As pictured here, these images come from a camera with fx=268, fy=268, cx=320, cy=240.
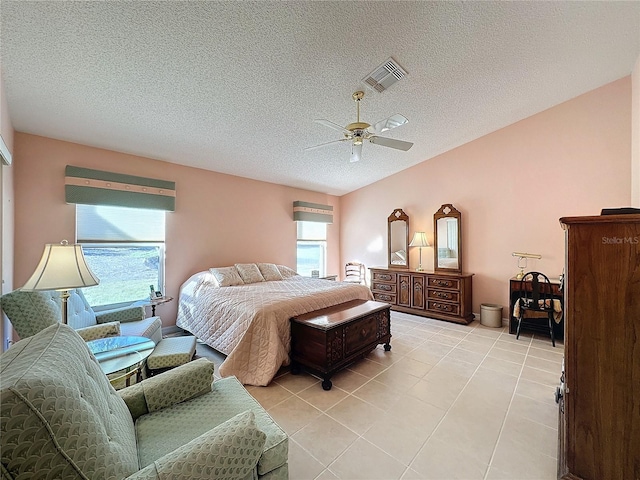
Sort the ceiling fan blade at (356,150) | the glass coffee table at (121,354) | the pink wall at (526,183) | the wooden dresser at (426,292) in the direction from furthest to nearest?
the wooden dresser at (426,292)
the pink wall at (526,183)
the ceiling fan blade at (356,150)
the glass coffee table at (121,354)

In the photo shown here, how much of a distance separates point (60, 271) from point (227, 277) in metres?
2.13

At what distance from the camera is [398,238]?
5496 mm

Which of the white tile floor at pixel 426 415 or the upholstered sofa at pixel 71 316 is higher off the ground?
the upholstered sofa at pixel 71 316

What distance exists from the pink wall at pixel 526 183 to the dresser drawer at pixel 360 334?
2584mm

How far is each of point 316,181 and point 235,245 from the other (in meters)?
2.04

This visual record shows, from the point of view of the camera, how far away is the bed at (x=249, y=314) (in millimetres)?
2590

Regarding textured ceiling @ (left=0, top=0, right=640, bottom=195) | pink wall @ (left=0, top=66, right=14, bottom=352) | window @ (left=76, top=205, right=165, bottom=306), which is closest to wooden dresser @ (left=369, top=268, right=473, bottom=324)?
textured ceiling @ (left=0, top=0, right=640, bottom=195)

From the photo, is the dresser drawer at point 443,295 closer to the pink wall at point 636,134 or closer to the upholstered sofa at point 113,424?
the pink wall at point 636,134

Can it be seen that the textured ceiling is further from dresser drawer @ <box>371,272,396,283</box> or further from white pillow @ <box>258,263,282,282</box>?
dresser drawer @ <box>371,272,396,283</box>

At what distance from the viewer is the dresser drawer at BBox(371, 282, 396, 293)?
5.18 meters

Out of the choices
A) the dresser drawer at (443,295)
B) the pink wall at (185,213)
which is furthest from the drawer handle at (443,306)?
the pink wall at (185,213)

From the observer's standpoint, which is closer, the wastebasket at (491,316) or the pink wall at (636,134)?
the pink wall at (636,134)

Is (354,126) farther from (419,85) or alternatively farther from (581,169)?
(581,169)

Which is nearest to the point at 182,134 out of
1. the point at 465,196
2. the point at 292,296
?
the point at 292,296
